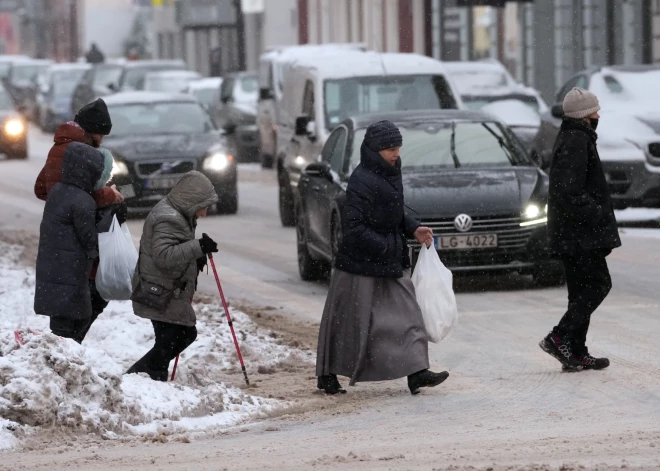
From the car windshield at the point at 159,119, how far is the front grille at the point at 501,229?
932 centimetres

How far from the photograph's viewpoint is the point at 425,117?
14.8 m

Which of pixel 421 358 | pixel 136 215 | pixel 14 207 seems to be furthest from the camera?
pixel 14 207

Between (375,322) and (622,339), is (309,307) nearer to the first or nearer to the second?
(622,339)

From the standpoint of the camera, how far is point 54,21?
11869cm

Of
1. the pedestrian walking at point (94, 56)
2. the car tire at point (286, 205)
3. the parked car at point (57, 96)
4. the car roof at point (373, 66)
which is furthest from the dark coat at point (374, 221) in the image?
the pedestrian walking at point (94, 56)

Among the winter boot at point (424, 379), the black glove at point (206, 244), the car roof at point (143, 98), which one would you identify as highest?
the black glove at point (206, 244)

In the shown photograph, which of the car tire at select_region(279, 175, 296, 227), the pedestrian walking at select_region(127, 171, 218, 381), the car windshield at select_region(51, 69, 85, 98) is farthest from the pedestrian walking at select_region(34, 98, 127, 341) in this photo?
the car windshield at select_region(51, 69, 85, 98)

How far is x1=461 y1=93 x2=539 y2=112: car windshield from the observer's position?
2641 centimetres

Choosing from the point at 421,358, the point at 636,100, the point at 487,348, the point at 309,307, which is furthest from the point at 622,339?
the point at 636,100

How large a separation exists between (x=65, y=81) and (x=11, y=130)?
1648 centimetres

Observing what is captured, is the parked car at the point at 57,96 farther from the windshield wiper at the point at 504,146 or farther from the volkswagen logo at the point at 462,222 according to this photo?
the volkswagen logo at the point at 462,222

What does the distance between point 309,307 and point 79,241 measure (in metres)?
4.06

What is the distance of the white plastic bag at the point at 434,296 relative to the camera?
363 inches

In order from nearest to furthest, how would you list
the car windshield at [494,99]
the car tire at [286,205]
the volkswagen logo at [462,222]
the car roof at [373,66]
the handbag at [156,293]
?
1. the handbag at [156,293]
2. the volkswagen logo at [462,222]
3. the car roof at [373,66]
4. the car tire at [286,205]
5. the car windshield at [494,99]
